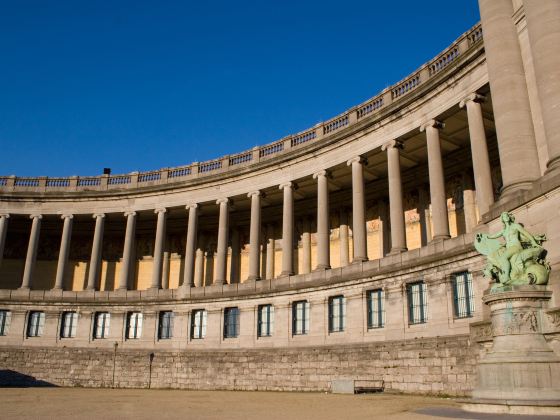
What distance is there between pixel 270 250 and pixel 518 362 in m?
38.3

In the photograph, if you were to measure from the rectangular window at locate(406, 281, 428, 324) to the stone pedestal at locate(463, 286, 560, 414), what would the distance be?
45.0 feet

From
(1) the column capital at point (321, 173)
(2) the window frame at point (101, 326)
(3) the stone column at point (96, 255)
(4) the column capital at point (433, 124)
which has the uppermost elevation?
(4) the column capital at point (433, 124)

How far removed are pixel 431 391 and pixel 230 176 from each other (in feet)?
88.0

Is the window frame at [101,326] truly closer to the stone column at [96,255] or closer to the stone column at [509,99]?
the stone column at [96,255]

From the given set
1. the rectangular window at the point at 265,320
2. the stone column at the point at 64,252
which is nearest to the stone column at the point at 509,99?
the rectangular window at the point at 265,320

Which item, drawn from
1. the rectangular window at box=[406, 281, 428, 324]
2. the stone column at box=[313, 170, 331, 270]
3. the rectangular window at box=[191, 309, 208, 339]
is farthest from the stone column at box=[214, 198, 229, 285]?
the rectangular window at box=[406, 281, 428, 324]

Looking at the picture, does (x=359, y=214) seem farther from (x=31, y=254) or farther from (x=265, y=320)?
(x=31, y=254)

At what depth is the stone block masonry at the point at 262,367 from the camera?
27.6 meters

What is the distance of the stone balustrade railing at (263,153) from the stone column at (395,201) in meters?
2.91

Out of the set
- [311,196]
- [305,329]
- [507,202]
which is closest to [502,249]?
[507,202]

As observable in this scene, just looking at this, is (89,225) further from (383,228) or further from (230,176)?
(383,228)

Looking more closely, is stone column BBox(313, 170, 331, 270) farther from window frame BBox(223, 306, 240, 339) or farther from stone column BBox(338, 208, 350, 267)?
window frame BBox(223, 306, 240, 339)

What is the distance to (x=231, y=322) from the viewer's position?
43031mm

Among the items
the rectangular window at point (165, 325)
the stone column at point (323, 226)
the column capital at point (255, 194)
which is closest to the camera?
the stone column at point (323, 226)
